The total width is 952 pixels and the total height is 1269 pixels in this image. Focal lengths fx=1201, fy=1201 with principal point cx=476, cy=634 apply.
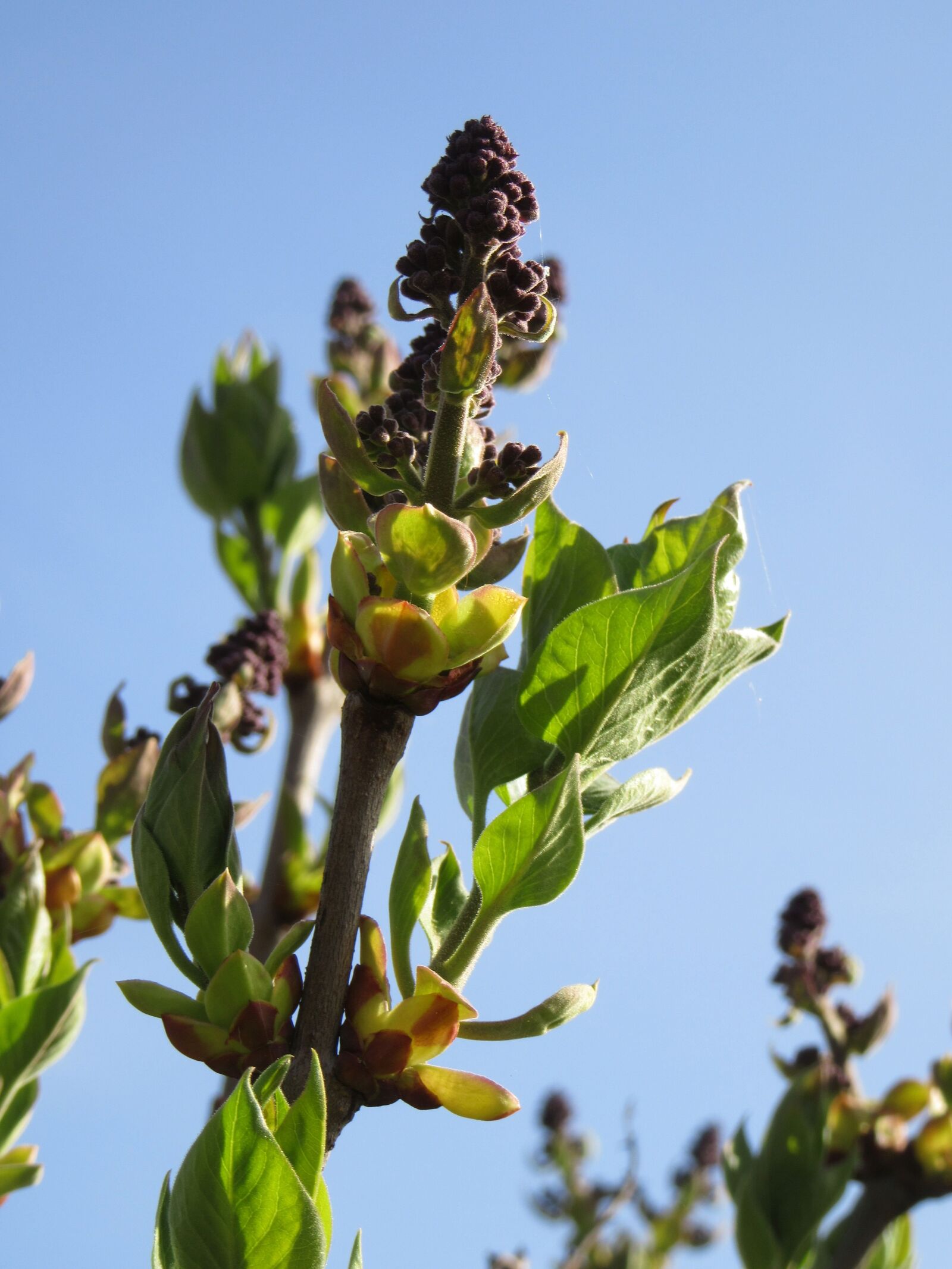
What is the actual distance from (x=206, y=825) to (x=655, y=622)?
1.15 ft

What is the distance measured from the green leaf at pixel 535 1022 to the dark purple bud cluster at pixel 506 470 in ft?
1.17

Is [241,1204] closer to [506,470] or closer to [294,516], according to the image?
[506,470]

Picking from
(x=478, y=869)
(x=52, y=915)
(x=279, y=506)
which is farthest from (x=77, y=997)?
(x=279, y=506)

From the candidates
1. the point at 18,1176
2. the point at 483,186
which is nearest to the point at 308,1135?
the point at 483,186

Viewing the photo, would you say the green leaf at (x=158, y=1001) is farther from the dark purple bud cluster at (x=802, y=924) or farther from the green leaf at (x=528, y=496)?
the dark purple bud cluster at (x=802, y=924)

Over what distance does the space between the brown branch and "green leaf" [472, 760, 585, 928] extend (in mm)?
85

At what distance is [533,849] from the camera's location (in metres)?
0.83

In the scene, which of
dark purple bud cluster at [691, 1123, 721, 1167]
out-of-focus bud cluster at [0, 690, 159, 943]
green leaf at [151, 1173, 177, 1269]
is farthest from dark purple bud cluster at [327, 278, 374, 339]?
dark purple bud cluster at [691, 1123, 721, 1167]

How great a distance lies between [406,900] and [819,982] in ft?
6.69

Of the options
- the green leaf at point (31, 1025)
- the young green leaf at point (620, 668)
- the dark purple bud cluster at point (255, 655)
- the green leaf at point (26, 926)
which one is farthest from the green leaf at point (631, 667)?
the dark purple bud cluster at point (255, 655)

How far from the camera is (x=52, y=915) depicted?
5.18 ft

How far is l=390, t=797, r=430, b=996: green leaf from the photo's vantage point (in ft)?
2.86

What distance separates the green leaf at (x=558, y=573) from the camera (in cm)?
98

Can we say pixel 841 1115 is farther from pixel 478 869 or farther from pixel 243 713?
pixel 478 869
